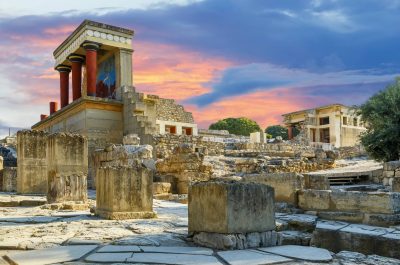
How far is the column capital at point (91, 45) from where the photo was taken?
19.1 meters

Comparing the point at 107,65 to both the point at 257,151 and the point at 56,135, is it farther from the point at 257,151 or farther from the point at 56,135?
the point at 56,135

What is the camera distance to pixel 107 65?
21.0 metres

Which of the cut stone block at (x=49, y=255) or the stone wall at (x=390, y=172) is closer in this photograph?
the cut stone block at (x=49, y=255)

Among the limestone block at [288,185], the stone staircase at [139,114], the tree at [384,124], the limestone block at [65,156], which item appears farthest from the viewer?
the stone staircase at [139,114]

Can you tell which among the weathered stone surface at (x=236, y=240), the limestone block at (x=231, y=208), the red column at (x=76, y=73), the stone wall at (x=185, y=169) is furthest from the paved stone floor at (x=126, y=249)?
the red column at (x=76, y=73)

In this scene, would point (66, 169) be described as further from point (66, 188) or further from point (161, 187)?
point (161, 187)

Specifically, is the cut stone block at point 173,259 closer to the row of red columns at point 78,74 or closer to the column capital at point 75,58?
the row of red columns at point 78,74

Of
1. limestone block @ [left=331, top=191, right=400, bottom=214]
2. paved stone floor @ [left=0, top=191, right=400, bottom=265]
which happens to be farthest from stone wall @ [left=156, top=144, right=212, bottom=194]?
paved stone floor @ [left=0, top=191, right=400, bottom=265]

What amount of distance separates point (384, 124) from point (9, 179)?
13.6m

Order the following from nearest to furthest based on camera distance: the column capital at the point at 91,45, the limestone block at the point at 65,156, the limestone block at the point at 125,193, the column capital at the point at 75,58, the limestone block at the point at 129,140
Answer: the limestone block at the point at 125,193
the limestone block at the point at 65,156
the limestone block at the point at 129,140
the column capital at the point at 91,45
the column capital at the point at 75,58

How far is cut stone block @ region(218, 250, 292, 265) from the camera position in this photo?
3.17 meters

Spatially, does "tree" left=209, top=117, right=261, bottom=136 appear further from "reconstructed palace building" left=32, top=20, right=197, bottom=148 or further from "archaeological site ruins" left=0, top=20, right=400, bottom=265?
"archaeological site ruins" left=0, top=20, right=400, bottom=265

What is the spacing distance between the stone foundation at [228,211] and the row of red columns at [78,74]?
16309mm

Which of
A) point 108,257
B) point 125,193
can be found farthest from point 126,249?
point 125,193
